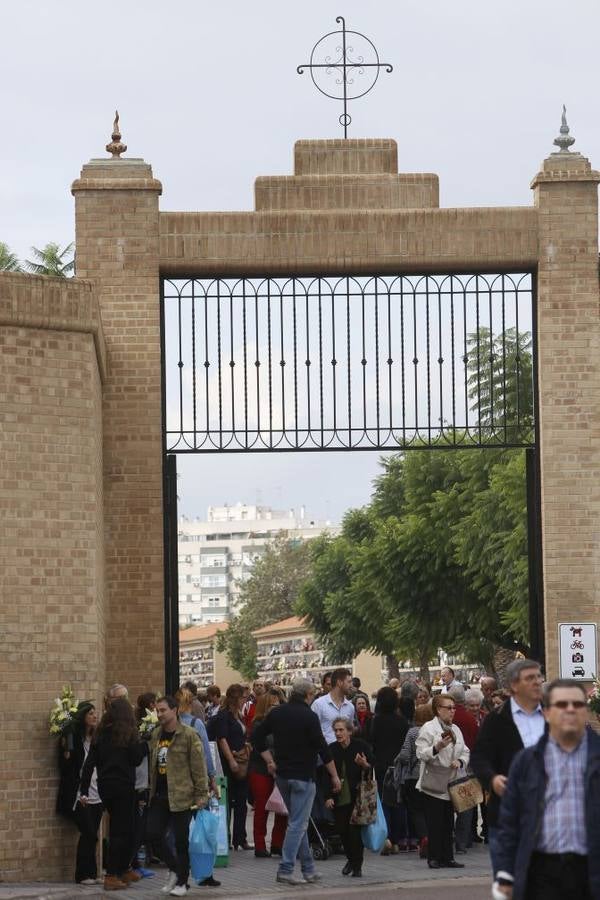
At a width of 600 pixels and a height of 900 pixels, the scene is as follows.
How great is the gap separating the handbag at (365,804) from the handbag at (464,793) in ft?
2.31

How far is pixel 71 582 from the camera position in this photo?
16312 millimetres

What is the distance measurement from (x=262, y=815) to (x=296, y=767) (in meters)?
2.46

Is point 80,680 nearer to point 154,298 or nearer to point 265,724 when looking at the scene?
point 265,724

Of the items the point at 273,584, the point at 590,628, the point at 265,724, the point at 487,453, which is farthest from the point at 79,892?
the point at 273,584

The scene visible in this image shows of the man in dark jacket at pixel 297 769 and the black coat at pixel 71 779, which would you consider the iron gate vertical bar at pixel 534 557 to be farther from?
the black coat at pixel 71 779

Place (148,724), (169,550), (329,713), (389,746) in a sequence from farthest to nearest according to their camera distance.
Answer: (169,550), (389,746), (329,713), (148,724)

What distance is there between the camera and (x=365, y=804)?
15.7 m

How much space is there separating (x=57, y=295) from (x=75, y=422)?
3.82 feet

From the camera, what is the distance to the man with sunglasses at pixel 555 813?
7.75m

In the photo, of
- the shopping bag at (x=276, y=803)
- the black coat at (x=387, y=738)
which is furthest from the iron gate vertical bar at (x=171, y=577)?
the shopping bag at (x=276, y=803)

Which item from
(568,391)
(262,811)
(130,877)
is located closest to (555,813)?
(130,877)

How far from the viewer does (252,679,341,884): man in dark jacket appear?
49.5 feet

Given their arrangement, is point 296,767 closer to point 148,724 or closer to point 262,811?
point 148,724

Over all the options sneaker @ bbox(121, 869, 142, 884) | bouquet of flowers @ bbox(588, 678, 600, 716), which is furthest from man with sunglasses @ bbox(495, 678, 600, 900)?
bouquet of flowers @ bbox(588, 678, 600, 716)
